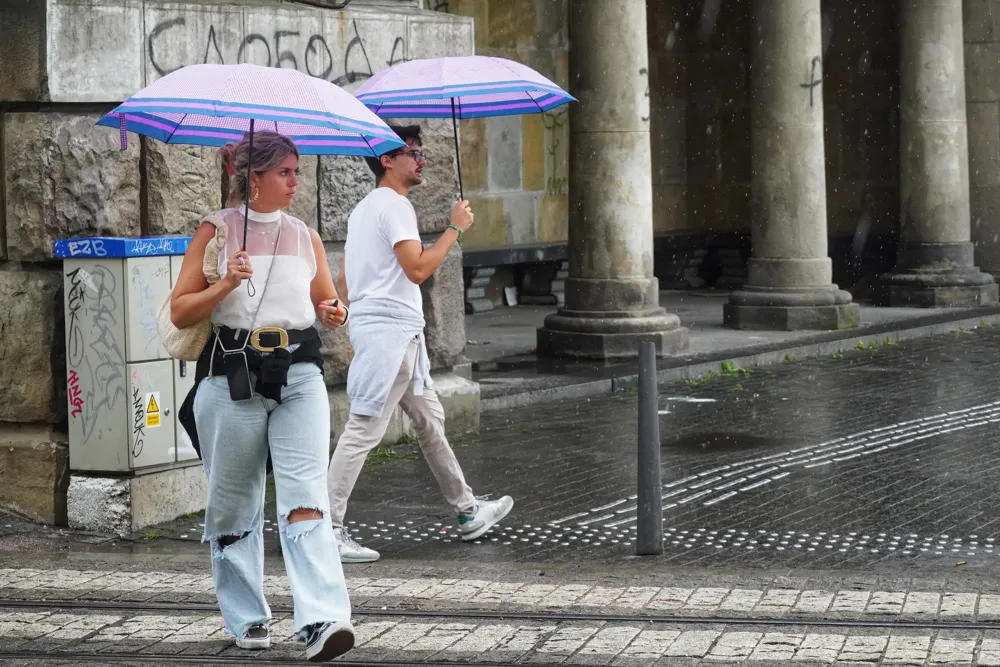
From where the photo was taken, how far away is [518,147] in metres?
19.7

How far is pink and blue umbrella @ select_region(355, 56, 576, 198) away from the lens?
299 inches

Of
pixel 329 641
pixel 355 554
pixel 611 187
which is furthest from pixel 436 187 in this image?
pixel 329 641

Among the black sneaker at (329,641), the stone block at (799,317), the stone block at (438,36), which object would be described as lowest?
the black sneaker at (329,641)

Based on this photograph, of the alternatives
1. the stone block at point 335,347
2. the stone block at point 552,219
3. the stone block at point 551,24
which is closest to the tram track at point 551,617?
the stone block at point 335,347

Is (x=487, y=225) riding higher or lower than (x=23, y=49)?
lower

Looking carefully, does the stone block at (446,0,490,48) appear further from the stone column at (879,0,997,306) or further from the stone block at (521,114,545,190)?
the stone column at (879,0,997,306)

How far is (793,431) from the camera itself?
10.3 meters

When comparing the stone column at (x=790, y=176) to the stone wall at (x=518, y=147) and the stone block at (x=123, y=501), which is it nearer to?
the stone wall at (x=518, y=147)

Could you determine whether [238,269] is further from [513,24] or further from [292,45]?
[513,24]

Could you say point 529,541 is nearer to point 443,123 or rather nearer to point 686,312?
point 443,123

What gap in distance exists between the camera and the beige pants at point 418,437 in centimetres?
693

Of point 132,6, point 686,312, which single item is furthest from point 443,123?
point 686,312

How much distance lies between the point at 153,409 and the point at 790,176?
9.81 metres

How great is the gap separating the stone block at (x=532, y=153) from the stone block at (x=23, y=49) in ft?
40.6
